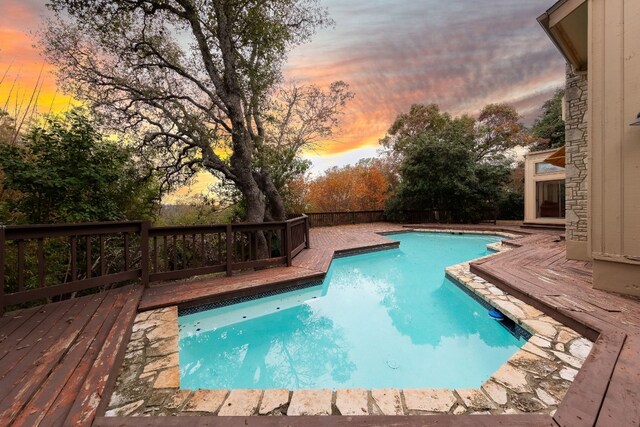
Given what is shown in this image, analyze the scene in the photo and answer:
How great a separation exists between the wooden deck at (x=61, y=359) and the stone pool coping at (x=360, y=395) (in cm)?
15

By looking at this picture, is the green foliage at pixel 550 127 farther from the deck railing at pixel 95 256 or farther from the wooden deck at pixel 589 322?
the deck railing at pixel 95 256

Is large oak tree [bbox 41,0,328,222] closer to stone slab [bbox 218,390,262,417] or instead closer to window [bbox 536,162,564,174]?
stone slab [bbox 218,390,262,417]

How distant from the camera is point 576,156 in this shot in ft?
15.2

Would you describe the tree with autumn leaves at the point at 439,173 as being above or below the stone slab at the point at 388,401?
above

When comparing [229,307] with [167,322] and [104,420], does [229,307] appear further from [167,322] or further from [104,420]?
[104,420]

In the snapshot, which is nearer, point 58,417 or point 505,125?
point 58,417

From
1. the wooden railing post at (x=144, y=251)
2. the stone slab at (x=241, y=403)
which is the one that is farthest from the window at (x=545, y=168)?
the wooden railing post at (x=144, y=251)

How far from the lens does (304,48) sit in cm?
775

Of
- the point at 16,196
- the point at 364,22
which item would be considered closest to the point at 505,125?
the point at 364,22

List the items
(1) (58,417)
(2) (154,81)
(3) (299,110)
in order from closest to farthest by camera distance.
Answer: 1. (1) (58,417)
2. (2) (154,81)
3. (3) (299,110)

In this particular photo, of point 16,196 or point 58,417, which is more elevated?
point 16,196

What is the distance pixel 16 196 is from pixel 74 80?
3179 millimetres

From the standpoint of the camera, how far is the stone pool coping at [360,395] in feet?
4.85

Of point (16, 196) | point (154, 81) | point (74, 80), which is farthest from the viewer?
point (154, 81)
